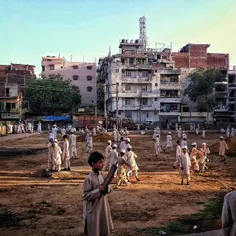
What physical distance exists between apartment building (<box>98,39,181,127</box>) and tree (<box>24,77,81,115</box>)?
7.59 metres

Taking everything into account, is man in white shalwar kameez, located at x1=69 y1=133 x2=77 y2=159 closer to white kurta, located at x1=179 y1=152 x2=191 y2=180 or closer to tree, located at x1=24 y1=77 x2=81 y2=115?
white kurta, located at x1=179 y1=152 x2=191 y2=180

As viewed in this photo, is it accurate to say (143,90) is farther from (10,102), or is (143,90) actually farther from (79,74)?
(10,102)

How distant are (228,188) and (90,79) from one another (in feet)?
201

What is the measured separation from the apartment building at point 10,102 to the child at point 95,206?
2115 inches

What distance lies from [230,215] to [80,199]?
7.45 m

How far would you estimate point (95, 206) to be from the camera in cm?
456

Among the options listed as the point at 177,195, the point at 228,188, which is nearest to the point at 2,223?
the point at 177,195

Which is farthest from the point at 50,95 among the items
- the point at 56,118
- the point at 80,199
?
the point at 80,199

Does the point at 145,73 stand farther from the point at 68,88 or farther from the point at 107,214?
the point at 107,214

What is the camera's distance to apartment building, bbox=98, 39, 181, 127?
59656mm

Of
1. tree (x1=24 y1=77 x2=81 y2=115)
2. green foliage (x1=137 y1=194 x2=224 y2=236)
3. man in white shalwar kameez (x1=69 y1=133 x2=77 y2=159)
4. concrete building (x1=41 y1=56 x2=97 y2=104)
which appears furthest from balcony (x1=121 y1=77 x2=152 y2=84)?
green foliage (x1=137 y1=194 x2=224 y2=236)

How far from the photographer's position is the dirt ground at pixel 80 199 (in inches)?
306

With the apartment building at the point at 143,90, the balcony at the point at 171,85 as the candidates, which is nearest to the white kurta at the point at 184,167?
the apartment building at the point at 143,90

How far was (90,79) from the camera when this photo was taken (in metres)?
71.6
